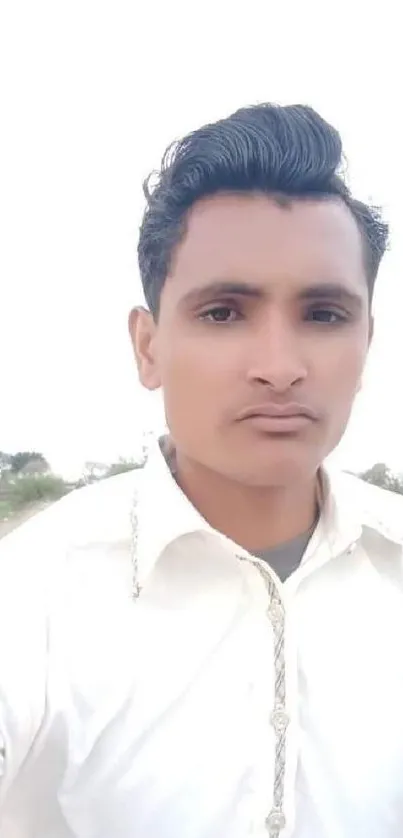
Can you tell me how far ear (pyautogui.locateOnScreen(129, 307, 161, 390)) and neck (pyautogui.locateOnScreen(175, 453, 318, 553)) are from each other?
76mm

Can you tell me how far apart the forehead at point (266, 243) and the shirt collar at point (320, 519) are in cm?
17

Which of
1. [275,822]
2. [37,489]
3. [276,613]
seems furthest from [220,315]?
[37,489]

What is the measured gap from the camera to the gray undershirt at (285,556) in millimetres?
743

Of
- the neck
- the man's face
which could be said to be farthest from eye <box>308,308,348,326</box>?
the neck

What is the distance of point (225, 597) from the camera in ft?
Answer: 2.30

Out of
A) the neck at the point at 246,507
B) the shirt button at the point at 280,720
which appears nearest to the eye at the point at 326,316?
the neck at the point at 246,507

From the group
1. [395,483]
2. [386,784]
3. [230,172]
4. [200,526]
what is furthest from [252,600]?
[395,483]

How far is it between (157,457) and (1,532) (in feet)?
1.07

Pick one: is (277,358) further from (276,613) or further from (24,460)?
(24,460)

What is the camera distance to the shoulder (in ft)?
2.53

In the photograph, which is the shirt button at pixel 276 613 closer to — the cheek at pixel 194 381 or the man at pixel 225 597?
the man at pixel 225 597

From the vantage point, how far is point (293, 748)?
67cm

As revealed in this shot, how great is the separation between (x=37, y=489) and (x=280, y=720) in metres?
0.54

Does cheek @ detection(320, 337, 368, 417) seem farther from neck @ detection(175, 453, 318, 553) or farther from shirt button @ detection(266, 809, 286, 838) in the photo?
shirt button @ detection(266, 809, 286, 838)
